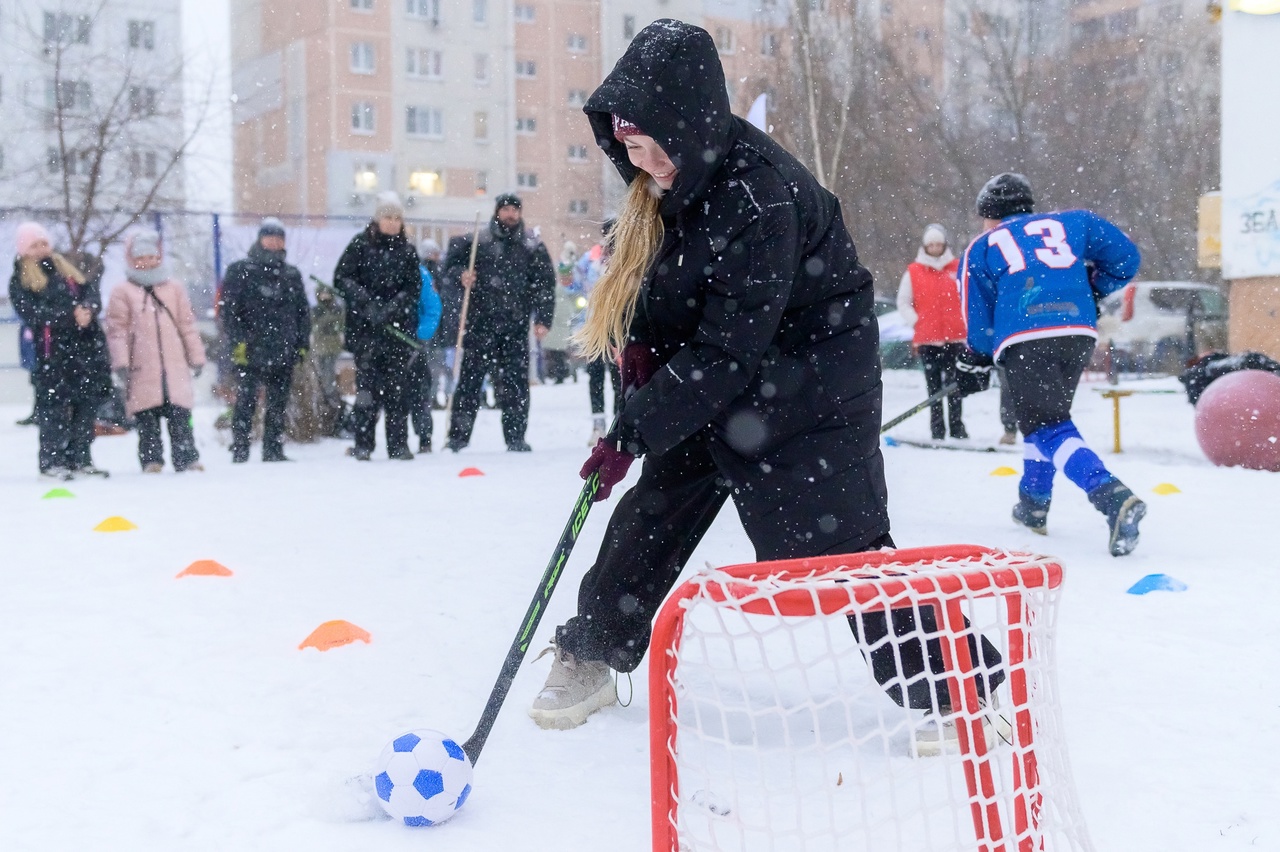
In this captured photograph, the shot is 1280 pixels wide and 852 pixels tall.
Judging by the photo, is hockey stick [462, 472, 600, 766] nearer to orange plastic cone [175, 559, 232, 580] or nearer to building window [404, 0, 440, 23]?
orange plastic cone [175, 559, 232, 580]

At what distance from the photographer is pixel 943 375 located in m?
9.76

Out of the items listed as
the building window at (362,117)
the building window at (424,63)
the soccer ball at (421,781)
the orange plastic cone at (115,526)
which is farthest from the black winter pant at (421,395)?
the building window at (424,63)

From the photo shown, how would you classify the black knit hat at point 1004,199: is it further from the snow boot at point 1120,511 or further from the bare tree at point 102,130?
the bare tree at point 102,130

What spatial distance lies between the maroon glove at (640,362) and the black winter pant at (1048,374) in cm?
267

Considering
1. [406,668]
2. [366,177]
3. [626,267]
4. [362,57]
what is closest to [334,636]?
[406,668]

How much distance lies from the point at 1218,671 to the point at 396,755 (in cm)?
231

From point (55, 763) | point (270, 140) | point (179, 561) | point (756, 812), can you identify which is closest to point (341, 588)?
point (179, 561)

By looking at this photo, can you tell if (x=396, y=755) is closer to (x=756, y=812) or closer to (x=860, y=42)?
(x=756, y=812)

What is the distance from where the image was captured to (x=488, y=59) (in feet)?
159

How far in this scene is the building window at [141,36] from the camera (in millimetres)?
18859

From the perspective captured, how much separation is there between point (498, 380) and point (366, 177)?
3795 centimetres

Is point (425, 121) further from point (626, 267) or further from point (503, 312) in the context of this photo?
point (626, 267)

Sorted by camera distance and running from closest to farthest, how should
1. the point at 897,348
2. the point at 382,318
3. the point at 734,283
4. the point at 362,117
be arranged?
the point at 734,283 → the point at 382,318 → the point at 897,348 → the point at 362,117

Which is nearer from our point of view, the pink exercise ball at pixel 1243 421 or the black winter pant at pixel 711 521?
the black winter pant at pixel 711 521
